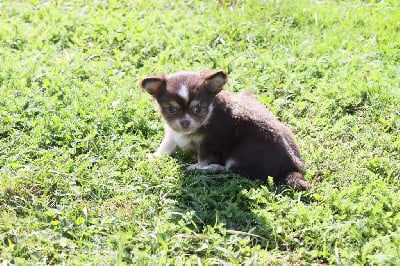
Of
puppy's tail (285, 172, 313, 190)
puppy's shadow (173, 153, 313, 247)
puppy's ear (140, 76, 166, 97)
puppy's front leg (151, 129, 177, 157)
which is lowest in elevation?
puppy's shadow (173, 153, 313, 247)

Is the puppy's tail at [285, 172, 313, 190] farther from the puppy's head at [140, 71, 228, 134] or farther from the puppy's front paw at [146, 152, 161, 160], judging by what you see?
the puppy's front paw at [146, 152, 161, 160]

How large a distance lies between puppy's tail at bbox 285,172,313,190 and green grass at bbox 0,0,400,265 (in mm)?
66

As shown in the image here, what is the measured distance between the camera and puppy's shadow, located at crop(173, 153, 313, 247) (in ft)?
16.9

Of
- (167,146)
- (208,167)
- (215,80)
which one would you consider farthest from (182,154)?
(215,80)

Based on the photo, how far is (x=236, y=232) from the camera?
5008mm

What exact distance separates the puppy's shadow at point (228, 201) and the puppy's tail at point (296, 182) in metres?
0.06

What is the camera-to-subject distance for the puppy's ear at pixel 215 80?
5902 millimetres

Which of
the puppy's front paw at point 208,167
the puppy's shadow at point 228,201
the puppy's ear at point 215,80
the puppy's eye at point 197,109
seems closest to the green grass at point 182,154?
the puppy's shadow at point 228,201

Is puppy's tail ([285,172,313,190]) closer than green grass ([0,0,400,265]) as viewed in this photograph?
No

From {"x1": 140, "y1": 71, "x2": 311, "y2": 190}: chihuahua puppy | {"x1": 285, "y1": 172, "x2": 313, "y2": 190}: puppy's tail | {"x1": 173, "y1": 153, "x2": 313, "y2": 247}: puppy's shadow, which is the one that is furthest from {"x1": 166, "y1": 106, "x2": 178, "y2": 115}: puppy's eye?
{"x1": 285, "y1": 172, "x2": 313, "y2": 190}: puppy's tail

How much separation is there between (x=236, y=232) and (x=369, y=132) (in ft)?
7.15

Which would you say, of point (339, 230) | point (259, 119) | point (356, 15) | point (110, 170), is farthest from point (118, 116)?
point (356, 15)

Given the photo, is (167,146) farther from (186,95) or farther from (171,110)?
(186,95)

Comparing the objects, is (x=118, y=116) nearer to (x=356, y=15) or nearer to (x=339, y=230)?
(x=339, y=230)
